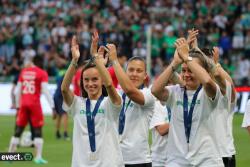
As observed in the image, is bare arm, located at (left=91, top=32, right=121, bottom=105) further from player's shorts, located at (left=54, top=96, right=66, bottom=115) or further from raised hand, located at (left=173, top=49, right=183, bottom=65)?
player's shorts, located at (left=54, top=96, right=66, bottom=115)

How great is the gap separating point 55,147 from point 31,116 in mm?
2505

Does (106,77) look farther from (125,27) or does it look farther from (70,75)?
(125,27)

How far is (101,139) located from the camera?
878 centimetres

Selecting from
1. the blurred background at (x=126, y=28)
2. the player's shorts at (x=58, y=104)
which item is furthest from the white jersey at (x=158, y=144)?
the blurred background at (x=126, y=28)

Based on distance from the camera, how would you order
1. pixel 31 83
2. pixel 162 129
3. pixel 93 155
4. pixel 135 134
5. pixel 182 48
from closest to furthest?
pixel 182 48 < pixel 93 155 < pixel 135 134 < pixel 162 129 < pixel 31 83

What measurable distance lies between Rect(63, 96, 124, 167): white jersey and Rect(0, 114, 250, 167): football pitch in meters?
8.31

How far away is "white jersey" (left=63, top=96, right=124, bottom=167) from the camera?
8.74 meters

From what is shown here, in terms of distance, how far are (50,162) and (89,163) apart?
30.6 ft

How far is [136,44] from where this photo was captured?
1373 inches

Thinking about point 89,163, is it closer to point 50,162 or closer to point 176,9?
point 50,162

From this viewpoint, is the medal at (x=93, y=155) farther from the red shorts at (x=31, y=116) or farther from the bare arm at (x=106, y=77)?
the red shorts at (x=31, y=116)

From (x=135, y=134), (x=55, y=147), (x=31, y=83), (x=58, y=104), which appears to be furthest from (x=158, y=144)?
(x=58, y=104)

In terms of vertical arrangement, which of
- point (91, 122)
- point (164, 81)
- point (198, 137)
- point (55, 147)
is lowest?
point (55, 147)

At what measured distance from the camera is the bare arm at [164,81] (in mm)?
8836
